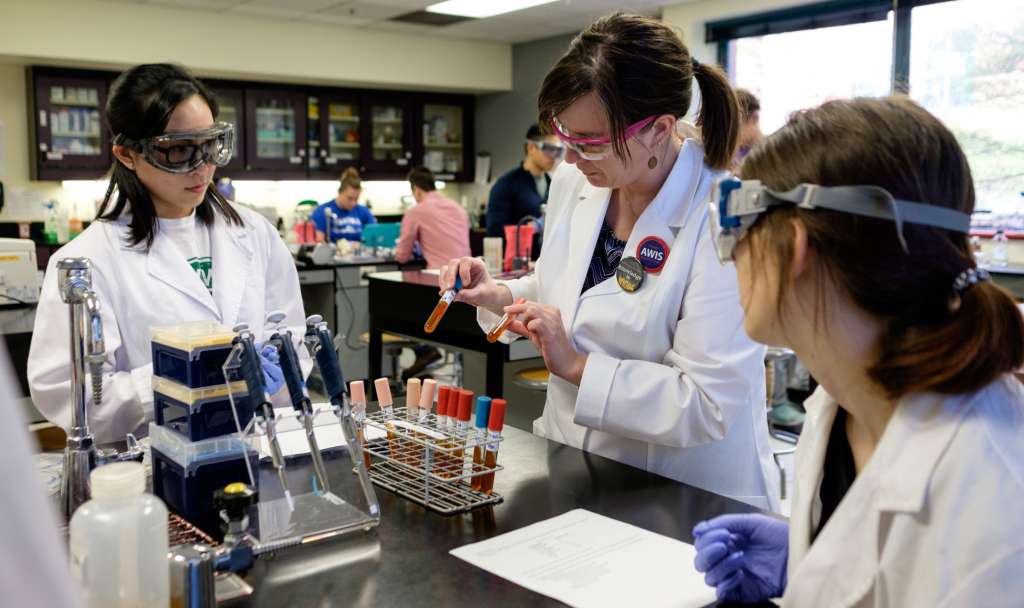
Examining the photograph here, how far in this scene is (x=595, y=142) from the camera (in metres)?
1.72

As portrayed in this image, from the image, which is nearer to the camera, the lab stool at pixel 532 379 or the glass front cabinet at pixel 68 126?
the lab stool at pixel 532 379

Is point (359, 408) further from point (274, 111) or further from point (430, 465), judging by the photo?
point (274, 111)

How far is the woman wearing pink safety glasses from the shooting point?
5.39 ft

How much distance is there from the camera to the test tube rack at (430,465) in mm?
1435

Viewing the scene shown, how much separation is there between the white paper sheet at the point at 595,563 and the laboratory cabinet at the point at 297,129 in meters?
6.37

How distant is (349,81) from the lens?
8695 millimetres

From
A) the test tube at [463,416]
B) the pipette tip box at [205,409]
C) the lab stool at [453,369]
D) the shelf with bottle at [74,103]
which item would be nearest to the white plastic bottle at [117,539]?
the pipette tip box at [205,409]

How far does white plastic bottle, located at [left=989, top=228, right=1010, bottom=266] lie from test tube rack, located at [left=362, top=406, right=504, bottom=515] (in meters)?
5.00

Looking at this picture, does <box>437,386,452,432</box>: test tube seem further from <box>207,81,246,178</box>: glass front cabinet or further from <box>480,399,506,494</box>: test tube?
<box>207,81,246,178</box>: glass front cabinet

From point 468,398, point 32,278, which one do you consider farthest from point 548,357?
point 32,278

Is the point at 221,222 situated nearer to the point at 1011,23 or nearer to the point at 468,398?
the point at 468,398

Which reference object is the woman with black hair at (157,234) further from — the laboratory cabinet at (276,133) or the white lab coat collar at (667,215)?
the laboratory cabinet at (276,133)

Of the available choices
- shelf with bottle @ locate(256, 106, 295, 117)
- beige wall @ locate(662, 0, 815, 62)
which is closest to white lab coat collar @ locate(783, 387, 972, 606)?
beige wall @ locate(662, 0, 815, 62)

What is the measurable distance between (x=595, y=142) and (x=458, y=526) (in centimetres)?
79
